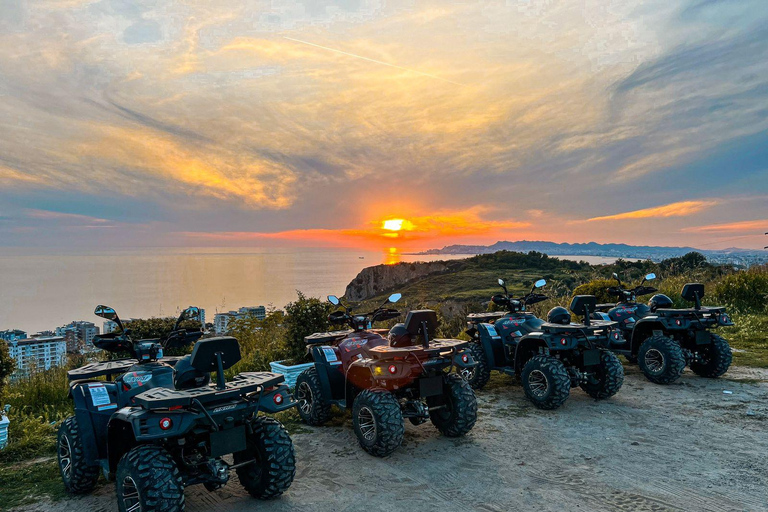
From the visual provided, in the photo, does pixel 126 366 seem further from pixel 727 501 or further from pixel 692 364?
pixel 692 364

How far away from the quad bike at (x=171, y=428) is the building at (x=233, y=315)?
6.94 meters

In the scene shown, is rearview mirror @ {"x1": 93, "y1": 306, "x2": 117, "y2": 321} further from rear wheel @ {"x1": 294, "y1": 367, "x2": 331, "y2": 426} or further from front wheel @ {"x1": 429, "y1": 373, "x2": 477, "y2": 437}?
front wheel @ {"x1": 429, "y1": 373, "x2": 477, "y2": 437}

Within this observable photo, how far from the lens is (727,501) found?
4.21 meters

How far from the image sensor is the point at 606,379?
744cm

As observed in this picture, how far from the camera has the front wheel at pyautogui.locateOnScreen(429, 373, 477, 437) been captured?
5.80 metres

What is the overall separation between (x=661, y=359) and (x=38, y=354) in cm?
1177

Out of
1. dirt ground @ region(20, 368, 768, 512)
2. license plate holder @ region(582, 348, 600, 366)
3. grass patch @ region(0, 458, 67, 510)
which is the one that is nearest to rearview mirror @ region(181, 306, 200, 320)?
dirt ground @ region(20, 368, 768, 512)

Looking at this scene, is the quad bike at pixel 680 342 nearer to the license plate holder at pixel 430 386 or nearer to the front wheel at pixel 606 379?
the front wheel at pixel 606 379

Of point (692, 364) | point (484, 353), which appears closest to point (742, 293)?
point (692, 364)

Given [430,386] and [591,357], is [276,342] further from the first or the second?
[591,357]

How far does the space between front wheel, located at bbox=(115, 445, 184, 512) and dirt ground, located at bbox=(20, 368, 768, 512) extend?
2.76 feet

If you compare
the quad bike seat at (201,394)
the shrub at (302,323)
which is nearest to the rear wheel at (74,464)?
the quad bike seat at (201,394)

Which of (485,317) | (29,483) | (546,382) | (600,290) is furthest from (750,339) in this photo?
(29,483)

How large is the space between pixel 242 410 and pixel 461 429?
297 centimetres
